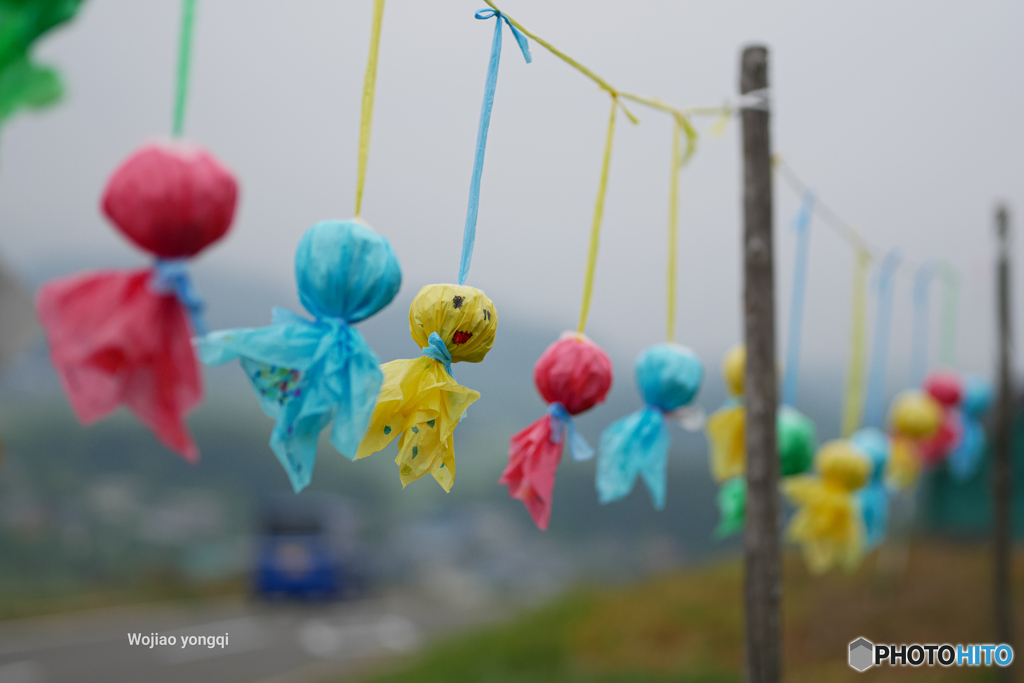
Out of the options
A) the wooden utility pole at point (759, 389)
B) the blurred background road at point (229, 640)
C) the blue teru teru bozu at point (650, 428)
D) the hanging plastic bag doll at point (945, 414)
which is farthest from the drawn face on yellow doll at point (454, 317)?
the blurred background road at point (229, 640)

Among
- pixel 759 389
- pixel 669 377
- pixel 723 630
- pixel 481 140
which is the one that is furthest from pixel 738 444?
pixel 723 630

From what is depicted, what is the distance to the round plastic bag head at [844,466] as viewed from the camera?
1772 millimetres

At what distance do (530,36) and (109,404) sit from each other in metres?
0.64

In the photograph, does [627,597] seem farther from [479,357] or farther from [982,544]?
[479,357]

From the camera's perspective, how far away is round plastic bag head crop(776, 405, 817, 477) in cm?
164

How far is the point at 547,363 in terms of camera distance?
104 centimetres

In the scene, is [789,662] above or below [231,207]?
below

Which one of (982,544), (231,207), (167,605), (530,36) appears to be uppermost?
(530,36)

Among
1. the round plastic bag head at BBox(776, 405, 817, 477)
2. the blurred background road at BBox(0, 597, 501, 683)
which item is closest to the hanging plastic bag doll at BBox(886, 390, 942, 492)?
the round plastic bag head at BBox(776, 405, 817, 477)

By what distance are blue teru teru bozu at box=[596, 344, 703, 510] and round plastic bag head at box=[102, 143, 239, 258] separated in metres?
0.73

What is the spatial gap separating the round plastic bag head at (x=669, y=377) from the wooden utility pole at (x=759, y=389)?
257 mm

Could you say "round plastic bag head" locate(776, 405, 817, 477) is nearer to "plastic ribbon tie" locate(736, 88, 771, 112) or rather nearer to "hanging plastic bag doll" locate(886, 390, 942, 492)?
"plastic ribbon tie" locate(736, 88, 771, 112)

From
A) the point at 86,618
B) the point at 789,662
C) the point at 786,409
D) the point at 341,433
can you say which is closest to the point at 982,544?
the point at 789,662

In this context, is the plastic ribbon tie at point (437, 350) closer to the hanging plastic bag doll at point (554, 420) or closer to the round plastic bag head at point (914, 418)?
the hanging plastic bag doll at point (554, 420)
